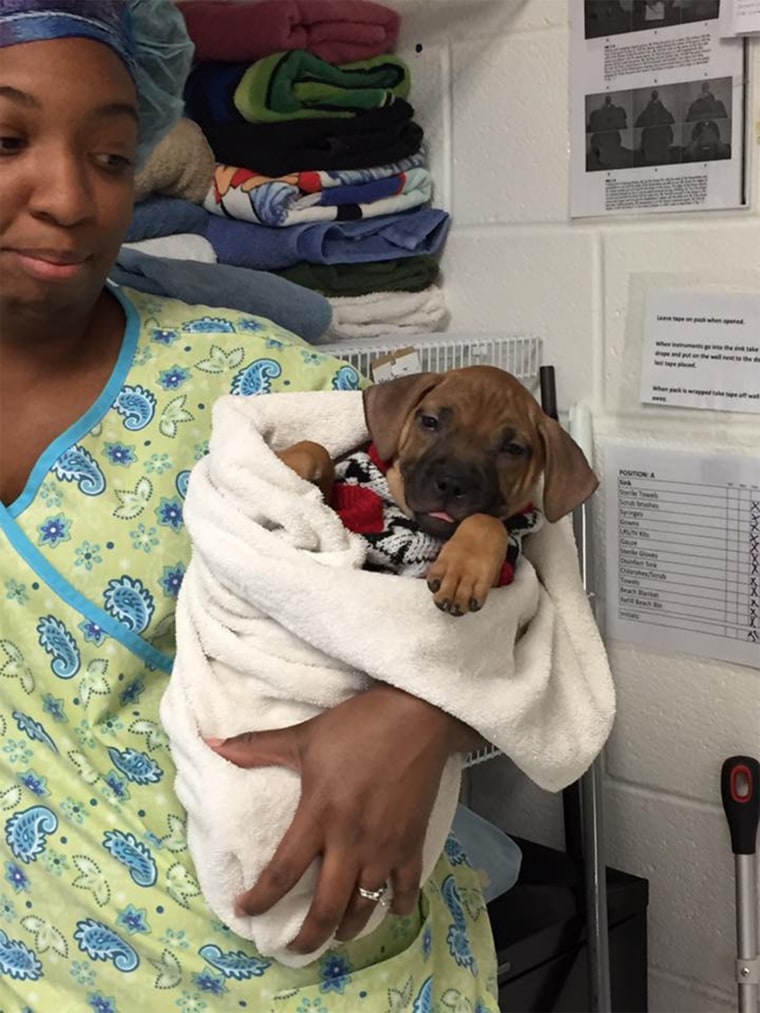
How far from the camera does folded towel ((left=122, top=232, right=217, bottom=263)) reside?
5.57 ft

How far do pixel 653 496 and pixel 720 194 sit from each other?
43 centimetres

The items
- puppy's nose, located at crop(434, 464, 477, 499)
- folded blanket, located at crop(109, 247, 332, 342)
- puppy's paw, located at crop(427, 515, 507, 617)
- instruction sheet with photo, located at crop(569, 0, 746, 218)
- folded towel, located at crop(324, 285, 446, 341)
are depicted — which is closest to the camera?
puppy's paw, located at crop(427, 515, 507, 617)

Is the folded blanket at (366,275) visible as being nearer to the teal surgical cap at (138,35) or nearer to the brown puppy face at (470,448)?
the teal surgical cap at (138,35)

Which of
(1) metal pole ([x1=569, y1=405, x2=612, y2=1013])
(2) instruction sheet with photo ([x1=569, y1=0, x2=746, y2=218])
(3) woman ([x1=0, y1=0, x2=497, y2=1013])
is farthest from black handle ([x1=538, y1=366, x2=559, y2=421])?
(3) woman ([x1=0, y1=0, x2=497, y2=1013])

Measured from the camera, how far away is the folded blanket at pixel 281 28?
175 cm

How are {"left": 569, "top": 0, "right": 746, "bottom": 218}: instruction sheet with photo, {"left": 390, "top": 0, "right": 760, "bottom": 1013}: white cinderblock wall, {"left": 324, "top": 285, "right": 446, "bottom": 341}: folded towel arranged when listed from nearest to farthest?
{"left": 569, "top": 0, "right": 746, "bottom": 218}: instruction sheet with photo, {"left": 390, "top": 0, "right": 760, "bottom": 1013}: white cinderblock wall, {"left": 324, "top": 285, "right": 446, "bottom": 341}: folded towel

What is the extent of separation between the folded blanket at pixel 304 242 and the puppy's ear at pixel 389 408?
2.30 feet

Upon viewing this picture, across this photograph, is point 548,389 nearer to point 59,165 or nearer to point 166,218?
point 166,218

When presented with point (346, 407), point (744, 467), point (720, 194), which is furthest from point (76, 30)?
point (744, 467)

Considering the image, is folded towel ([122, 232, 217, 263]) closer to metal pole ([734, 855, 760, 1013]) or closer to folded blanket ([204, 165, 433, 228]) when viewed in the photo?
folded blanket ([204, 165, 433, 228])

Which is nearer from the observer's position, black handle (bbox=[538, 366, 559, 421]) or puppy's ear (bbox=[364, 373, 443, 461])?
puppy's ear (bbox=[364, 373, 443, 461])

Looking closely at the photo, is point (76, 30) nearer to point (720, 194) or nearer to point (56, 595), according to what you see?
point (56, 595)

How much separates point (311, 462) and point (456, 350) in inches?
29.4

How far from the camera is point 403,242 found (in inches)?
74.4
